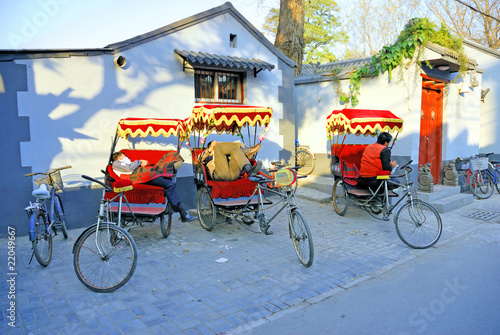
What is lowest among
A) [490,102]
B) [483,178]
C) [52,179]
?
[483,178]

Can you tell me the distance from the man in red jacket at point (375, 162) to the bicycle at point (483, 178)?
4527mm

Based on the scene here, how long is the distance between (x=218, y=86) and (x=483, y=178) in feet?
26.4

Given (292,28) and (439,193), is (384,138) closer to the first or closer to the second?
(439,193)

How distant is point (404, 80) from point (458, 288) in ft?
21.6

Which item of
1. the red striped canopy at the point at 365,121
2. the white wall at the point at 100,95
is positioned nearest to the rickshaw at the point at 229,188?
the white wall at the point at 100,95

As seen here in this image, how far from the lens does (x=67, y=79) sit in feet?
23.1

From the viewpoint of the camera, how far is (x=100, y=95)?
742cm

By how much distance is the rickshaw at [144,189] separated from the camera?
616cm

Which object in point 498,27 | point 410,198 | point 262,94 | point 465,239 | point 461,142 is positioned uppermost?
point 498,27

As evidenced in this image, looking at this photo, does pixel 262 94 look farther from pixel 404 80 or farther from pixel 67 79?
pixel 67 79

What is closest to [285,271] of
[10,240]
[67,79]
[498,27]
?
[10,240]

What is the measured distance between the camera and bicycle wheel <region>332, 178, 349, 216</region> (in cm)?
823

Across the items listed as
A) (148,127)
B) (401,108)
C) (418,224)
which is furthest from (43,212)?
(401,108)

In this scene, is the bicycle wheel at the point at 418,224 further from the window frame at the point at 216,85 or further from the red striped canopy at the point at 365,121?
the window frame at the point at 216,85
